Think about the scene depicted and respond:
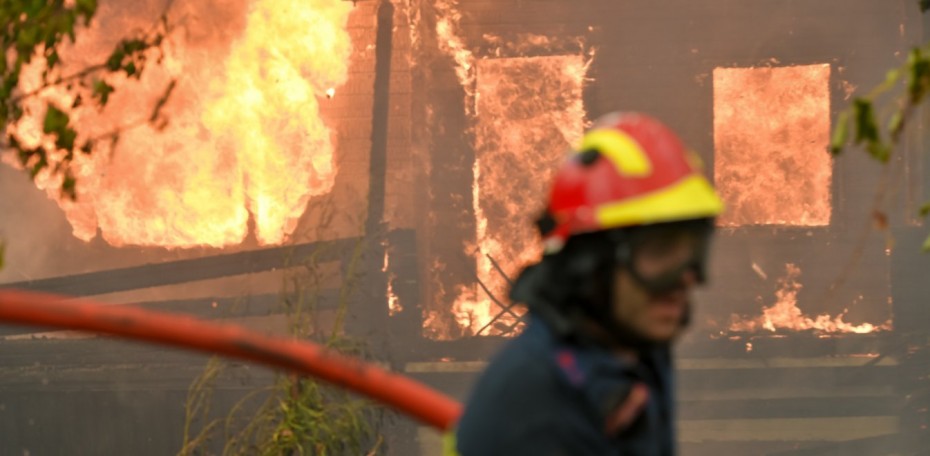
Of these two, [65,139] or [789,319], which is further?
[789,319]

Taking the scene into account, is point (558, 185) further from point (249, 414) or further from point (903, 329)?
point (903, 329)

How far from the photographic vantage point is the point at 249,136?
36.1 feet

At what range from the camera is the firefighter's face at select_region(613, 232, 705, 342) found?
2.08 m

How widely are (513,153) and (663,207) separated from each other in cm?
879

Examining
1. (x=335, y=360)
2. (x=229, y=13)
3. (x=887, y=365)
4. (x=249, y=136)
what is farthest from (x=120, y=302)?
(x=335, y=360)

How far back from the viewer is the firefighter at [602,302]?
1980 millimetres

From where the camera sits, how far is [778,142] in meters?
10.7

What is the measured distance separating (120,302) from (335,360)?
29.7 ft

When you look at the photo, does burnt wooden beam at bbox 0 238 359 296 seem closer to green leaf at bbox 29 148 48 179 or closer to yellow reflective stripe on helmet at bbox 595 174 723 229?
green leaf at bbox 29 148 48 179

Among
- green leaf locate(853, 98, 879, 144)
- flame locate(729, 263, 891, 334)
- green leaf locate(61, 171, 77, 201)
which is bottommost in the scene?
flame locate(729, 263, 891, 334)

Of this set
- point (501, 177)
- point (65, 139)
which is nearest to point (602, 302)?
point (65, 139)

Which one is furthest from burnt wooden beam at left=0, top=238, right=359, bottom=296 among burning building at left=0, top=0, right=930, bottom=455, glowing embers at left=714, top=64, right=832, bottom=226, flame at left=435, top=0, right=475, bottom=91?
glowing embers at left=714, top=64, right=832, bottom=226

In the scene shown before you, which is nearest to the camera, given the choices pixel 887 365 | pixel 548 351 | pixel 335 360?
pixel 548 351

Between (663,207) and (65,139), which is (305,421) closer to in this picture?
(65,139)
